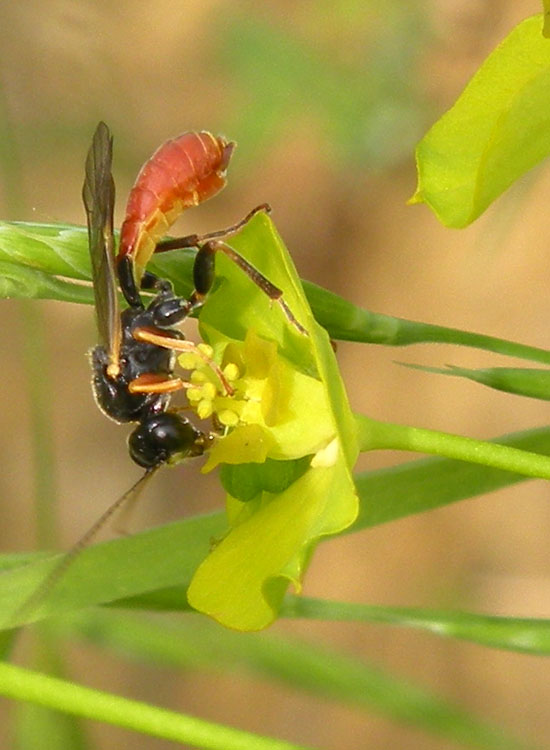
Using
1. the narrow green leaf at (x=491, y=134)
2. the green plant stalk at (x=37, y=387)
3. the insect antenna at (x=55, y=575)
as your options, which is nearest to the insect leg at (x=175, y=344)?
the insect antenna at (x=55, y=575)

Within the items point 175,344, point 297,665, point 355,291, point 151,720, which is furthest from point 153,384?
point 355,291

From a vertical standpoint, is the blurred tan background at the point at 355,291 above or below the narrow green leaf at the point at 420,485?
below

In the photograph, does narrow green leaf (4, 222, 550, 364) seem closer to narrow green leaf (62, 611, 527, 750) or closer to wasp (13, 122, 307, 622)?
wasp (13, 122, 307, 622)

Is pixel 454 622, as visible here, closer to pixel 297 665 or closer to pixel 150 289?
pixel 150 289

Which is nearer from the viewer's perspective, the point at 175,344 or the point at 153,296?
the point at 175,344

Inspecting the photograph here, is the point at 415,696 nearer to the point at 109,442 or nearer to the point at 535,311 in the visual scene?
the point at 535,311

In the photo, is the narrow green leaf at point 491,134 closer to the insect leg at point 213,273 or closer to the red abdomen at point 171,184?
the insect leg at point 213,273

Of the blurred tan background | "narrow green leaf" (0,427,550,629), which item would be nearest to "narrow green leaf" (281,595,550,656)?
"narrow green leaf" (0,427,550,629)
